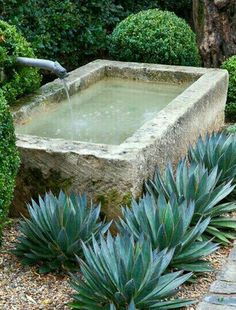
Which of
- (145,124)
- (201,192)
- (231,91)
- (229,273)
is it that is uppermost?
(145,124)

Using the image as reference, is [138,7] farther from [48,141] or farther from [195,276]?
[195,276]

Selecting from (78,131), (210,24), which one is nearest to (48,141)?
(78,131)

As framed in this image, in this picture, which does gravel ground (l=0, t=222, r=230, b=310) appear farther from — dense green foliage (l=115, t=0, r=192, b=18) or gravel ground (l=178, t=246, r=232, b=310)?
dense green foliage (l=115, t=0, r=192, b=18)

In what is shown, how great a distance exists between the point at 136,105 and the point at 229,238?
8.09 ft

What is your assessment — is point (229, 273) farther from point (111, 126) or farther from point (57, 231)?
point (111, 126)

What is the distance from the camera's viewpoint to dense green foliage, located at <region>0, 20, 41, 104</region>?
22.1 feet

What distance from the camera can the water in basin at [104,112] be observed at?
684 cm

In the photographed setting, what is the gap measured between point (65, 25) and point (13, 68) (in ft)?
8.76

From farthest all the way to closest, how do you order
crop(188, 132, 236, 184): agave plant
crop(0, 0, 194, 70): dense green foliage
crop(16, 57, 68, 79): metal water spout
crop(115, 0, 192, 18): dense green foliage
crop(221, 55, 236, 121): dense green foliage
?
crop(115, 0, 192, 18): dense green foliage
crop(221, 55, 236, 121): dense green foliage
crop(0, 0, 194, 70): dense green foliage
crop(16, 57, 68, 79): metal water spout
crop(188, 132, 236, 184): agave plant

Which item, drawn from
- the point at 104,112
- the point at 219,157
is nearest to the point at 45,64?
the point at 104,112

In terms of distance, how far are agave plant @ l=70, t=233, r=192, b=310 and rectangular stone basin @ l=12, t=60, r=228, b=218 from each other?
1100 mm

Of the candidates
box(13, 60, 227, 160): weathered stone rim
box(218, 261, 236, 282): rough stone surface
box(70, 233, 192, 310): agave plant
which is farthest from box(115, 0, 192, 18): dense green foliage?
box(70, 233, 192, 310): agave plant

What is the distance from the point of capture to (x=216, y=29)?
9.79m

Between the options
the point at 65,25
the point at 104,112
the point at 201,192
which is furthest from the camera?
the point at 65,25
